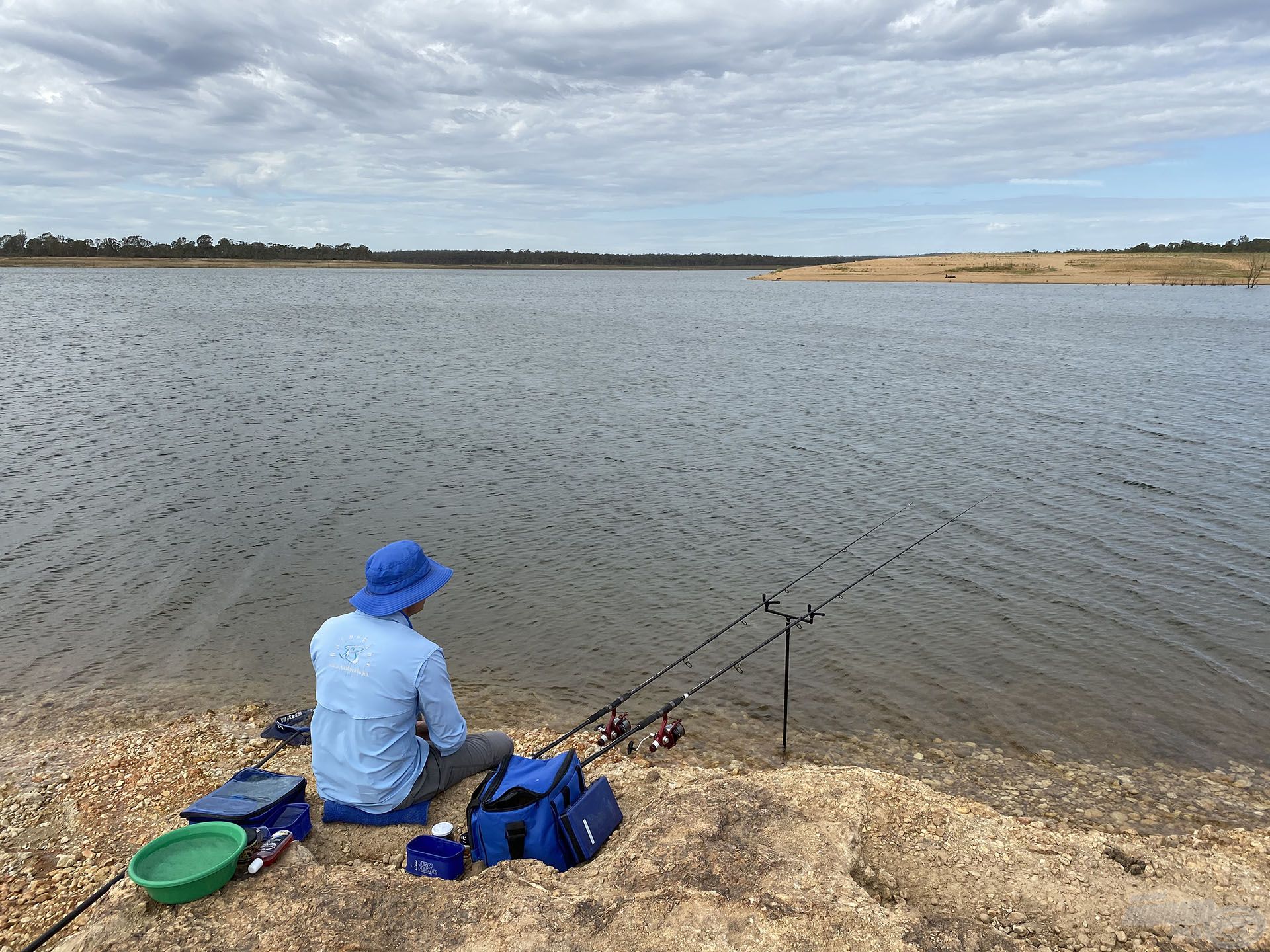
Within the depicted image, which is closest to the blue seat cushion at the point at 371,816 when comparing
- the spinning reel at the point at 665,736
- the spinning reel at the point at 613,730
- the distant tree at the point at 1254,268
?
the spinning reel at the point at 613,730

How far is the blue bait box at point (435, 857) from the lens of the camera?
16.1 feet

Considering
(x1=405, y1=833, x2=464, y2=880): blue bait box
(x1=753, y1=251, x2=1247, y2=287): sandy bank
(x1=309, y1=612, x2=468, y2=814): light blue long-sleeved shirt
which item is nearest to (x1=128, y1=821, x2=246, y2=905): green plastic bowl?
(x1=309, y1=612, x2=468, y2=814): light blue long-sleeved shirt

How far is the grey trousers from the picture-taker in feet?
18.0

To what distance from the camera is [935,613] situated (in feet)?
35.4

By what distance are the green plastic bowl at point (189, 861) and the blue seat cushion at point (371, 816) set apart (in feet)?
2.31

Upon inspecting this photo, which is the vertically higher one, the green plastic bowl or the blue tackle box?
the green plastic bowl

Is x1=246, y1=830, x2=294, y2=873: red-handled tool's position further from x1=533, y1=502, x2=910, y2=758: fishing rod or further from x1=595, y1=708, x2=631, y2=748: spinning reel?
x1=595, y1=708, x2=631, y2=748: spinning reel

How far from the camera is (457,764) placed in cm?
572

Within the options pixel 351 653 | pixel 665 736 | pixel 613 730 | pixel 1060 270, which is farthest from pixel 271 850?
pixel 1060 270

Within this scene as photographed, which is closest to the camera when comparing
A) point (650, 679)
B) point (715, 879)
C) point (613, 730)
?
point (715, 879)

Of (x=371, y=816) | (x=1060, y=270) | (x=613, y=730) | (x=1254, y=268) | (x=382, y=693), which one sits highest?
(x=1254, y=268)

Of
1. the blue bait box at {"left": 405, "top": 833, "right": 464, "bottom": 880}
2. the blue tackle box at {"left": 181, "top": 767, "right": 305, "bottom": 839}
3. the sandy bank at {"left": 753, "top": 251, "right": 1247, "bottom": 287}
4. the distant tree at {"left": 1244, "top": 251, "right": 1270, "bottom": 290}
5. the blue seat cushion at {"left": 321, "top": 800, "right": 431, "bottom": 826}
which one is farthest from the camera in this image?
the sandy bank at {"left": 753, "top": 251, "right": 1247, "bottom": 287}

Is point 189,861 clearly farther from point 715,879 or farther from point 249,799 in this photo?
point 715,879

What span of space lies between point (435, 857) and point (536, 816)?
2.08 feet
